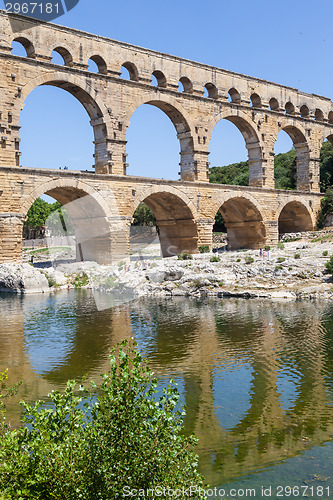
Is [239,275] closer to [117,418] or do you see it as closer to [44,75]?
[44,75]

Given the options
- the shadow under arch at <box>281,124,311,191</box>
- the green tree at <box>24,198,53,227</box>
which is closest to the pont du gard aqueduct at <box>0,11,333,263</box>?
the shadow under arch at <box>281,124,311,191</box>

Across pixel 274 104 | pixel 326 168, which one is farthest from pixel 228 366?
pixel 326 168

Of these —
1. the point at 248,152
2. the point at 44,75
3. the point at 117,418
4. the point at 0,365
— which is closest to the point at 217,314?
the point at 0,365

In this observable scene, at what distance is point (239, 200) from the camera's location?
33.5 metres

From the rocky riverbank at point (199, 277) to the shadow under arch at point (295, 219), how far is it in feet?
38.5

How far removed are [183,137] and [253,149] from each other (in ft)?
20.2

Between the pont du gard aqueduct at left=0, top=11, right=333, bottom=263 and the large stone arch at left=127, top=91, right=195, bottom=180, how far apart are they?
0.06 meters

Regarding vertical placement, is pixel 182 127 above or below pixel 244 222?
above

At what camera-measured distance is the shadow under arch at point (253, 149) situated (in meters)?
33.7

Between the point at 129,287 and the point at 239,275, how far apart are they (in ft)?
16.3

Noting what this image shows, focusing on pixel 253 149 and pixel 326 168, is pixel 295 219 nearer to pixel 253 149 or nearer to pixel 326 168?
Result: pixel 253 149

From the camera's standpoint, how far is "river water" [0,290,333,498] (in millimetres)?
6227

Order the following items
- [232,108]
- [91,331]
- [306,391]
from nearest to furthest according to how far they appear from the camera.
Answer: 1. [306,391]
2. [91,331]
3. [232,108]

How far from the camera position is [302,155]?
38.6 m
